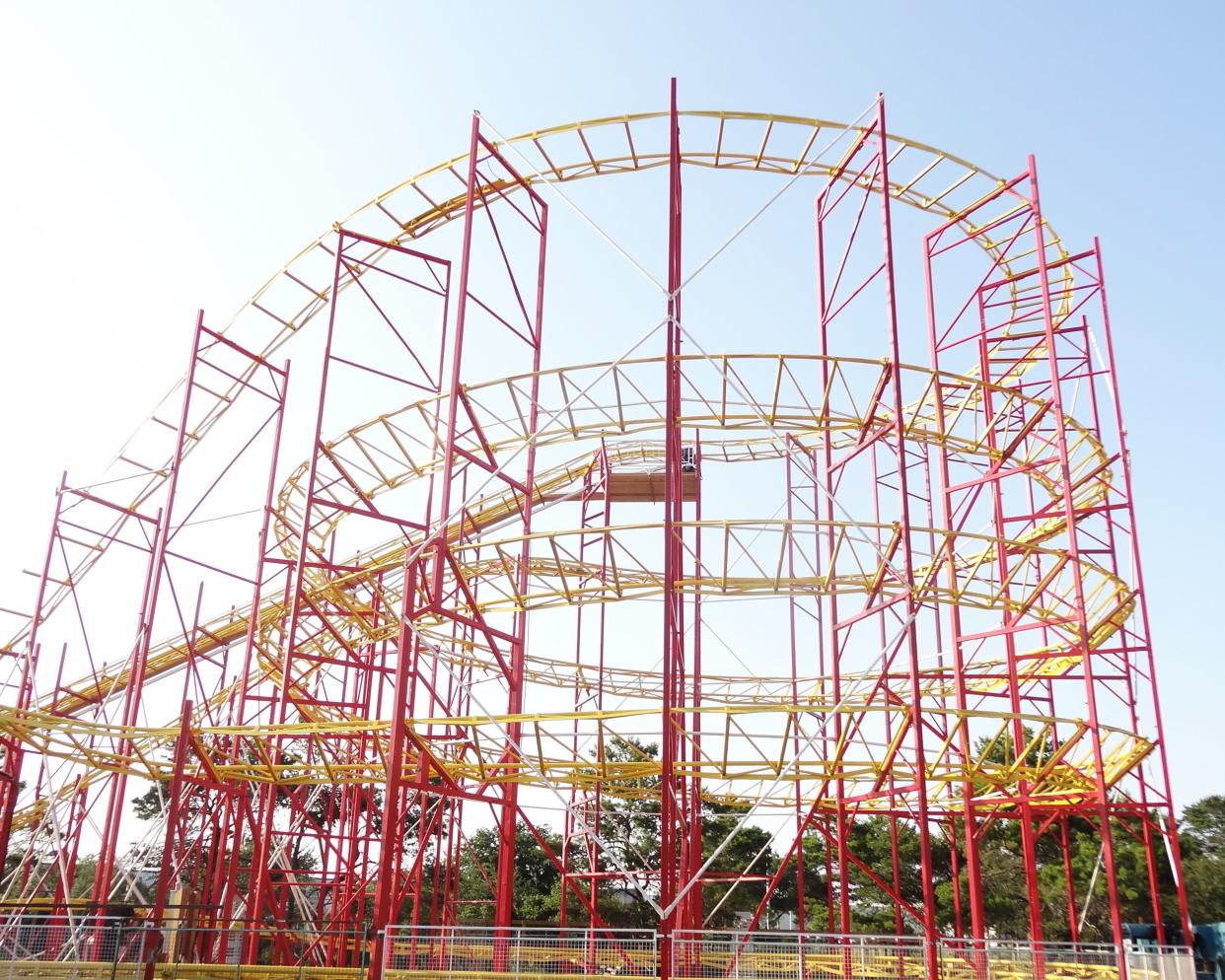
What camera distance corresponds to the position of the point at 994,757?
35.0 metres

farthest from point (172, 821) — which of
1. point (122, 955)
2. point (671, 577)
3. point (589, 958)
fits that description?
point (671, 577)

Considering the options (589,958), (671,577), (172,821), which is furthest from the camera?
(172,821)

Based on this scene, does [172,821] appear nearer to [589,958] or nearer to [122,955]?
[122,955]

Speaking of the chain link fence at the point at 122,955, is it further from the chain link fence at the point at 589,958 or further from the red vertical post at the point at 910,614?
the red vertical post at the point at 910,614

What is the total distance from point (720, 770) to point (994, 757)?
76.1 ft

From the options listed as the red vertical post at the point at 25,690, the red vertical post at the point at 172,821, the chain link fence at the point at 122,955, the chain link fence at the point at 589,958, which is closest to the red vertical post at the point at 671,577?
the chain link fence at the point at 589,958

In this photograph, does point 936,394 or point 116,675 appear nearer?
point 936,394

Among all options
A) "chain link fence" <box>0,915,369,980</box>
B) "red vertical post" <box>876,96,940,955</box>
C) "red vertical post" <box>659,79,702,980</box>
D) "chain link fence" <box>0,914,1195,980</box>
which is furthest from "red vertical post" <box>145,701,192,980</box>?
"red vertical post" <box>876,96,940,955</box>

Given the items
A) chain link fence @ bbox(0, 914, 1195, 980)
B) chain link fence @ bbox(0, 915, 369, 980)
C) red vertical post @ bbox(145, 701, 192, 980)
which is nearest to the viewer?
chain link fence @ bbox(0, 914, 1195, 980)

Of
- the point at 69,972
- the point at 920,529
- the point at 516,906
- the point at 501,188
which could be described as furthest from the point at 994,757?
the point at 69,972

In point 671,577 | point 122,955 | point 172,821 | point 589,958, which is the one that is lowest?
point 122,955

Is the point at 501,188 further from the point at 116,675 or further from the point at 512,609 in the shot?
the point at 116,675

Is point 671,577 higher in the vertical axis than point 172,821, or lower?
higher

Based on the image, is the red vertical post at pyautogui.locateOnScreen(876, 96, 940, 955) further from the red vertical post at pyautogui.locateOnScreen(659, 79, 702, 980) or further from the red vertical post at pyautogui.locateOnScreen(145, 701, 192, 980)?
the red vertical post at pyautogui.locateOnScreen(145, 701, 192, 980)
